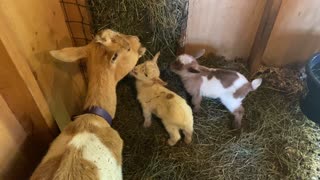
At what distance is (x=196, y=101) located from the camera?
6.32 feet

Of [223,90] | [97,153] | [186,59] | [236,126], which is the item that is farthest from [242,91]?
[97,153]

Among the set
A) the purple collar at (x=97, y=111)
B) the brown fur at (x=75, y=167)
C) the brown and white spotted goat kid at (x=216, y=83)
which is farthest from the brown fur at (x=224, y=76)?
the brown fur at (x=75, y=167)

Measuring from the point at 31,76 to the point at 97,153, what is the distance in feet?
1.30

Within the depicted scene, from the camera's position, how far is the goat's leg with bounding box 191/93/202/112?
1898 mm

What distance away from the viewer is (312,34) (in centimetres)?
206

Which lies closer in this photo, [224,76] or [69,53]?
[69,53]

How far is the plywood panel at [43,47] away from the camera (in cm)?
111

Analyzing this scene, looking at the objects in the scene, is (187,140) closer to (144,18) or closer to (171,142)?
(171,142)

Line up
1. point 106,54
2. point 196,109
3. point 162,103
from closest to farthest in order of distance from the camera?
point 106,54 < point 162,103 < point 196,109

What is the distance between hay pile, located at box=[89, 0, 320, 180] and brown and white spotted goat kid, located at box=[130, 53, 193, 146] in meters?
0.13

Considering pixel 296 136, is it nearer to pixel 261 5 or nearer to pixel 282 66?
pixel 282 66

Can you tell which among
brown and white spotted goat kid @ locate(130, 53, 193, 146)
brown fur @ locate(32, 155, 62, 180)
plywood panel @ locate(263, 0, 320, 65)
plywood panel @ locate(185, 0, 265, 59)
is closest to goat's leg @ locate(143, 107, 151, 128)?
brown and white spotted goat kid @ locate(130, 53, 193, 146)

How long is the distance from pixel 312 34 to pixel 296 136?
70 centimetres

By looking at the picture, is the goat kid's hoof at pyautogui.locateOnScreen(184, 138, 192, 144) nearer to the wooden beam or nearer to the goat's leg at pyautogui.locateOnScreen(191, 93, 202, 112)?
the goat's leg at pyautogui.locateOnScreen(191, 93, 202, 112)
